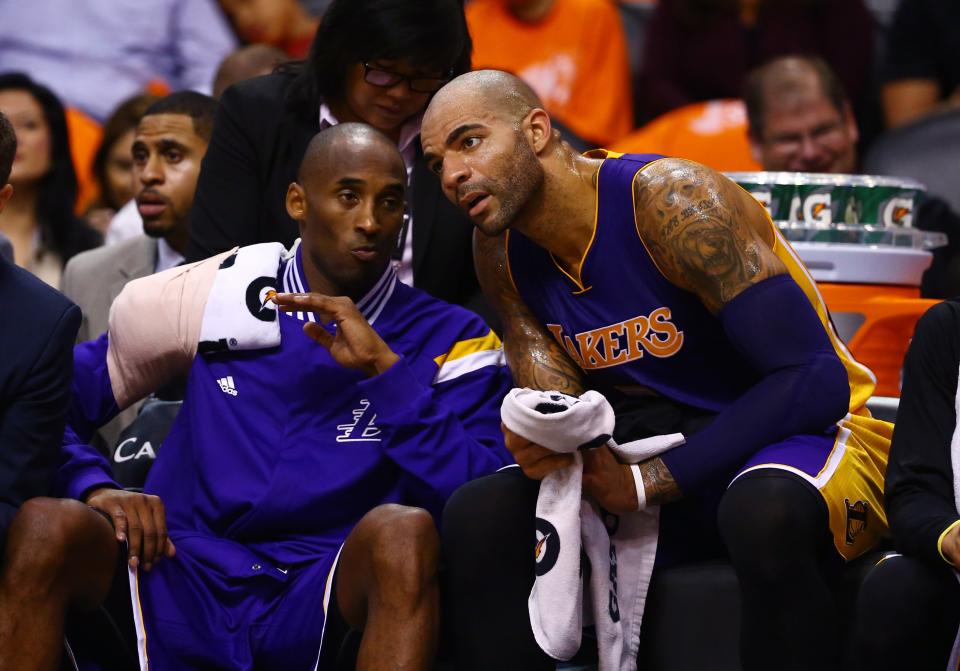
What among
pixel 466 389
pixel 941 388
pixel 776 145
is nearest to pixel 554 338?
pixel 466 389

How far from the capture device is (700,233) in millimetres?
2518

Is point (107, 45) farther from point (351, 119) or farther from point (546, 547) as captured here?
point (546, 547)

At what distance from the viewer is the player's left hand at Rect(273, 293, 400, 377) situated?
265 cm

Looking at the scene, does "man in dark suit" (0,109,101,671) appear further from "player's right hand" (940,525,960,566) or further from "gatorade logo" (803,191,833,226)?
"gatorade logo" (803,191,833,226)

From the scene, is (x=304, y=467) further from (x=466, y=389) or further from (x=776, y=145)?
(x=776, y=145)

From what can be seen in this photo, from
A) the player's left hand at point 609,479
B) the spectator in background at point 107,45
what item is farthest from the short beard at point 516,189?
the spectator in background at point 107,45

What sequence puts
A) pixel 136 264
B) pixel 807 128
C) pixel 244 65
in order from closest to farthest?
pixel 136 264
pixel 807 128
pixel 244 65

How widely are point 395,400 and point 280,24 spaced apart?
3121 mm

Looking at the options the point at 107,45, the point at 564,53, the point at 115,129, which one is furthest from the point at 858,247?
the point at 107,45

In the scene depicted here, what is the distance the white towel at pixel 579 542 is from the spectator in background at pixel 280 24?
314cm

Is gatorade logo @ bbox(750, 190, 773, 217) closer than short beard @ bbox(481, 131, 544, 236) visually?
No

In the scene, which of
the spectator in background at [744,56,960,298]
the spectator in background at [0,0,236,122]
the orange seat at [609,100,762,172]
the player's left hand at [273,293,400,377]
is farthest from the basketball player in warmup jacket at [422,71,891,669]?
the spectator in background at [0,0,236,122]

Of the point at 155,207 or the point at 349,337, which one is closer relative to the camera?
the point at 349,337

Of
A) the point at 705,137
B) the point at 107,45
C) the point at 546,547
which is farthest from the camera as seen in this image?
the point at 107,45
